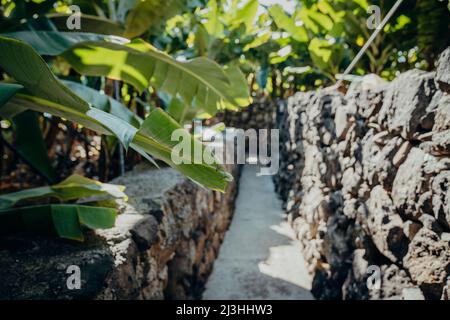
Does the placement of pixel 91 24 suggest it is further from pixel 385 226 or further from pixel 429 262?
pixel 429 262

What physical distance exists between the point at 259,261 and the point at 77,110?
289 cm

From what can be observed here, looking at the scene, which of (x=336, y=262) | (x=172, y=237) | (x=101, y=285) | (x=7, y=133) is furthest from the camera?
(x=7, y=133)

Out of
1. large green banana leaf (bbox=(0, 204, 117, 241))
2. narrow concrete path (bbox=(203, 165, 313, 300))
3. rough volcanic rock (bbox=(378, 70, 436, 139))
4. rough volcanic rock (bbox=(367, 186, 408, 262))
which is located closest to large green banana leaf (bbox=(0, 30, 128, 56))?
large green banana leaf (bbox=(0, 204, 117, 241))

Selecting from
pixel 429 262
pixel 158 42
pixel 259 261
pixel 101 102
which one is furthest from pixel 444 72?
pixel 259 261

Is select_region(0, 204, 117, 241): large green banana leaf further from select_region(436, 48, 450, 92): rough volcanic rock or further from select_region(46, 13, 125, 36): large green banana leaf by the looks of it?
select_region(436, 48, 450, 92): rough volcanic rock

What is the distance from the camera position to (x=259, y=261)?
11.2 ft

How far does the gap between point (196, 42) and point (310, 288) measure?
3.04 m

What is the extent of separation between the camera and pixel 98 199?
1.84 metres

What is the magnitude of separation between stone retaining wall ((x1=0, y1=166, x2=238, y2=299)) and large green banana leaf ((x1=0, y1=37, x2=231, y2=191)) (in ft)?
2.00

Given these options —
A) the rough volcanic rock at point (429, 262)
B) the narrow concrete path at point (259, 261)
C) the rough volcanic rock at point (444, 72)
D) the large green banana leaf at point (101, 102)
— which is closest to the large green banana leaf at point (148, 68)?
the large green banana leaf at point (101, 102)

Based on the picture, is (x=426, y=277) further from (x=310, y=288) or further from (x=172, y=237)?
(x=310, y=288)

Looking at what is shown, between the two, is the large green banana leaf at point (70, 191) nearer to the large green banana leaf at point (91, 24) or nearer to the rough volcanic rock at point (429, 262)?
the large green banana leaf at point (91, 24)

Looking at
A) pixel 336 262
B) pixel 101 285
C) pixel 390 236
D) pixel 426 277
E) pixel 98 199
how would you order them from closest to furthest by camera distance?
pixel 101 285
pixel 426 277
pixel 390 236
pixel 98 199
pixel 336 262

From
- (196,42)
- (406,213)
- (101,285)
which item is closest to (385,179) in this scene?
(406,213)
